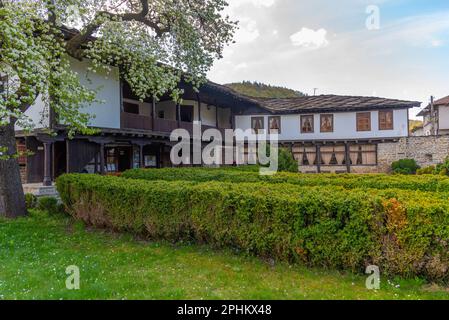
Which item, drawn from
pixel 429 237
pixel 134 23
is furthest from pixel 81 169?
pixel 429 237

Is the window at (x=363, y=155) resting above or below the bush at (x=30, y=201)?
above

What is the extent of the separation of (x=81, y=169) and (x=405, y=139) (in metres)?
21.8

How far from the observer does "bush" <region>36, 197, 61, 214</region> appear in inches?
360

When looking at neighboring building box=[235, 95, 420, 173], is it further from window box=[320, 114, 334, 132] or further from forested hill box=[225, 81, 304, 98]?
forested hill box=[225, 81, 304, 98]

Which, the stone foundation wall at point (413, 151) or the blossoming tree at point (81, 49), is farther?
the stone foundation wall at point (413, 151)

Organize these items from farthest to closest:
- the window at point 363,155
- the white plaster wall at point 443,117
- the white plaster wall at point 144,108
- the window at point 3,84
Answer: the white plaster wall at point 443,117 < the window at point 363,155 < the white plaster wall at point 144,108 < the window at point 3,84

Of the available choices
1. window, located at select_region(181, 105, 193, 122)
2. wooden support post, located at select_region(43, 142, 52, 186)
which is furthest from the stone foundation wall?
wooden support post, located at select_region(43, 142, 52, 186)

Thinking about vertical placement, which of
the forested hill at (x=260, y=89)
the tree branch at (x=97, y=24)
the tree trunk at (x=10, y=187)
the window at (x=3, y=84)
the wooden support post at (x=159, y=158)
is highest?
the forested hill at (x=260, y=89)

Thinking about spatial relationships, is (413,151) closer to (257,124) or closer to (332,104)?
(332,104)

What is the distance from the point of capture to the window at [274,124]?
25891mm

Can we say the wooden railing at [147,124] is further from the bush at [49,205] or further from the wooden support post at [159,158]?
the bush at [49,205]

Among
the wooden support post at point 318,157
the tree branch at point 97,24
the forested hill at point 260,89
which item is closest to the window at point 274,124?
the wooden support post at point 318,157

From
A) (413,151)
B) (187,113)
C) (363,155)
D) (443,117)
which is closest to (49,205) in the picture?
(187,113)

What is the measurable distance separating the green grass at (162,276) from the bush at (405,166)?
800 inches
